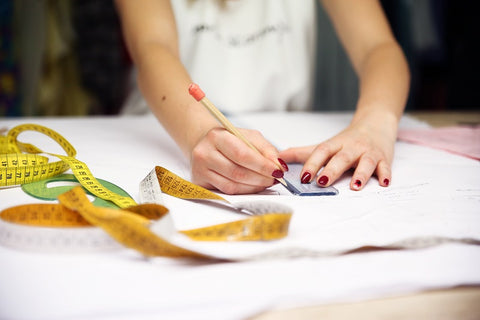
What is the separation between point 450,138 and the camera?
98 cm

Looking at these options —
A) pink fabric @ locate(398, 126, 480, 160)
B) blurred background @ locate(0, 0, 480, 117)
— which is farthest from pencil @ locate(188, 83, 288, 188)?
blurred background @ locate(0, 0, 480, 117)

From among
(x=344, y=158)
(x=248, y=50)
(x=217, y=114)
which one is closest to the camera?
(x=217, y=114)

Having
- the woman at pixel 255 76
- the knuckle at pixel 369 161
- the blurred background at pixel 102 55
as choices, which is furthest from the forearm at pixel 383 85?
the blurred background at pixel 102 55

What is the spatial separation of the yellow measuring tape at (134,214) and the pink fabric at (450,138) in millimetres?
525

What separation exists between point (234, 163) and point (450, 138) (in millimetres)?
582

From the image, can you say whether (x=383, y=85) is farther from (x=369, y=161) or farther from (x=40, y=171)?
(x=40, y=171)

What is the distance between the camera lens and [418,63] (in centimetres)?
212

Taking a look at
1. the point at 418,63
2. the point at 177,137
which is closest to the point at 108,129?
the point at 177,137

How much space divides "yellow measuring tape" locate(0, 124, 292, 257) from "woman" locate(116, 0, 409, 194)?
2.7 inches

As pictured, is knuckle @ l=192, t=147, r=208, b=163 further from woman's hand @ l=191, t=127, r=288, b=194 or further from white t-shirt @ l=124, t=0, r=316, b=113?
white t-shirt @ l=124, t=0, r=316, b=113

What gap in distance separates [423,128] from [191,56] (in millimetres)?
627

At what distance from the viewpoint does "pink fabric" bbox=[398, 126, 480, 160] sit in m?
0.88

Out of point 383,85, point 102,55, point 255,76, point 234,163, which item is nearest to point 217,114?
point 234,163

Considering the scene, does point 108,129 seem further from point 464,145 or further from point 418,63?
point 418,63
